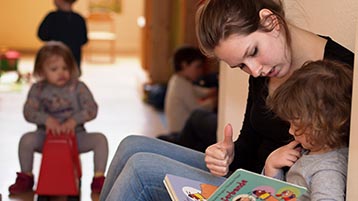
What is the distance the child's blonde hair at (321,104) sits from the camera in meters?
1.23

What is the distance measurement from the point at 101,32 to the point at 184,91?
4324 mm

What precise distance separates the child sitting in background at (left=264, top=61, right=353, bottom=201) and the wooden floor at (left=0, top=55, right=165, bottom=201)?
1478 millimetres

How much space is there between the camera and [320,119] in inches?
48.1

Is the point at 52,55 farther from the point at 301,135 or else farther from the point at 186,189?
the point at 301,135

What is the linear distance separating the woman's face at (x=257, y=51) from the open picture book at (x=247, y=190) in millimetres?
274

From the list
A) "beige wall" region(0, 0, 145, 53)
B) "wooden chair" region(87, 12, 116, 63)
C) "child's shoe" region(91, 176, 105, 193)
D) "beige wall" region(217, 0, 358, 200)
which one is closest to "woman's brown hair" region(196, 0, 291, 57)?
"beige wall" region(217, 0, 358, 200)

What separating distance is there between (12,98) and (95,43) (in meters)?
2.81

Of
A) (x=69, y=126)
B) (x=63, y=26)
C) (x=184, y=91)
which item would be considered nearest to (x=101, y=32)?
(x=63, y=26)

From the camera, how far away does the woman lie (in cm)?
141

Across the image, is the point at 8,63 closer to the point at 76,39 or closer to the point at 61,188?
the point at 76,39

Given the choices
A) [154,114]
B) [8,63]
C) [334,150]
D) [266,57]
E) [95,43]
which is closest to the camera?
[334,150]

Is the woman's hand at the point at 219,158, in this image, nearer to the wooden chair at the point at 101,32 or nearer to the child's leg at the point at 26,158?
the child's leg at the point at 26,158

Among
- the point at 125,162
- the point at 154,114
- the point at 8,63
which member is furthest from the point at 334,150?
the point at 8,63

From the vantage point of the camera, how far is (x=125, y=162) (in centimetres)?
164
